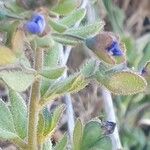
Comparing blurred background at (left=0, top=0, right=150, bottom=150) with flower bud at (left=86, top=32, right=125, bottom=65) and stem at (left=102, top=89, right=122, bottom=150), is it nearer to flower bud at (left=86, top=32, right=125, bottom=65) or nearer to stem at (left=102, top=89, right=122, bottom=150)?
stem at (left=102, top=89, right=122, bottom=150)

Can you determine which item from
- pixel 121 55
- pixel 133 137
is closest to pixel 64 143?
pixel 121 55

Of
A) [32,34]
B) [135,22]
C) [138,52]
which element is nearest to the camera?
[32,34]

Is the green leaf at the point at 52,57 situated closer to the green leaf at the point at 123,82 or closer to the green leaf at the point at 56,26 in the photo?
the green leaf at the point at 123,82

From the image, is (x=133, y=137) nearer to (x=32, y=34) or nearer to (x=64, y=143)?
(x=64, y=143)

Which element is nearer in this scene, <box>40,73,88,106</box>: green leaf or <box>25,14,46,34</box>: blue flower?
<box>25,14,46,34</box>: blue flower

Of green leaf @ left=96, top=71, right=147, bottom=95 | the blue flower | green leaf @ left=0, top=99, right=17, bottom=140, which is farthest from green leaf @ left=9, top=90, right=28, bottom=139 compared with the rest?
the blue flower

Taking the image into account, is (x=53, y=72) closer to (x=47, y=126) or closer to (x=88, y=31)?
(x=88, y=31)

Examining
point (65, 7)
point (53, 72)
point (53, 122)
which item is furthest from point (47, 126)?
point (65, 7)
